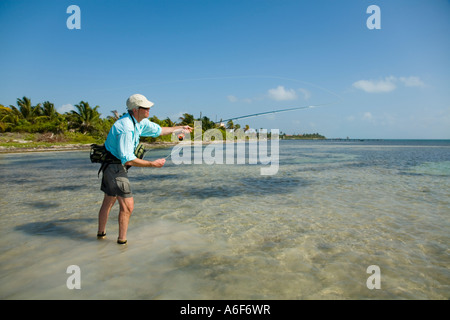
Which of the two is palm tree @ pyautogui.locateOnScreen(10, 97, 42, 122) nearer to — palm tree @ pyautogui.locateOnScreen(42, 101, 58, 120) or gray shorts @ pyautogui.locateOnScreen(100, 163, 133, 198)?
palm tree @ pyautogui.locateOnScreen(42, 101, 58, 120)

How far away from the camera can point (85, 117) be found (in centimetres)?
5956

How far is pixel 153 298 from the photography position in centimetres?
295

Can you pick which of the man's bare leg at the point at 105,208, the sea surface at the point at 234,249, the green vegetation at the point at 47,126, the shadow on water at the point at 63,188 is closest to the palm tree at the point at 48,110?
the green vegetation at the point at 47,126

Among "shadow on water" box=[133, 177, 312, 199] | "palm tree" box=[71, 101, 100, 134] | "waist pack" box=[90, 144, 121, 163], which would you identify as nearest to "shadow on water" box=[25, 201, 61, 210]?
"shadow on water" box=[133, 177, 312, 199]

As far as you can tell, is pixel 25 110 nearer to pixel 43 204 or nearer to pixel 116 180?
pixel 43 204

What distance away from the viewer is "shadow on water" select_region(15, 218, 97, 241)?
16.2 feet

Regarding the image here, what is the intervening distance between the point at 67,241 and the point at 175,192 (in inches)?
192

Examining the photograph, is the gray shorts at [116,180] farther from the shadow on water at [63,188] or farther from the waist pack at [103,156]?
the shadow on water at [63,188]

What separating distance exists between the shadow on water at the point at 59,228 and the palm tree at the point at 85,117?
6100 cm

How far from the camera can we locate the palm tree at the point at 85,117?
58.5 metres

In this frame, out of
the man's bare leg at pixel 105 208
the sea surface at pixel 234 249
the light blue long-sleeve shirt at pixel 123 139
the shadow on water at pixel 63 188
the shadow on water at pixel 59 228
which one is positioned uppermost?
the light blue long-sleeve shirt at pixel 123 139

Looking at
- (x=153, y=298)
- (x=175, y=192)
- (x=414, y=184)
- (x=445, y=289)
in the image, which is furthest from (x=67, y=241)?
Result: (x=414, y=184)
